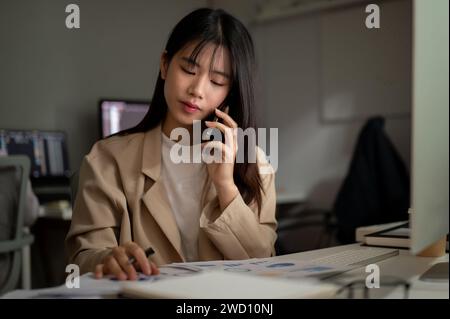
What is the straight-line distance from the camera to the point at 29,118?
2453 millimetres

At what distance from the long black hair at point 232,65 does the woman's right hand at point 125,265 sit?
1.43 ft

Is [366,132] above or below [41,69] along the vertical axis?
below

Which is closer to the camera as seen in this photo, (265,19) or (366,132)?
(366,132)

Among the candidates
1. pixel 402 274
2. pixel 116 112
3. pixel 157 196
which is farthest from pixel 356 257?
pixel 116 112

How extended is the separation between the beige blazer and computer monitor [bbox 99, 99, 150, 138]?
144 centimetres

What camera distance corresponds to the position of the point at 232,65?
110 cm

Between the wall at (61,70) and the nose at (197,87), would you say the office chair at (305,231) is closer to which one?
the wall at (61,70)

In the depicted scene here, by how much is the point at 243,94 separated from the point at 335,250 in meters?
0.38

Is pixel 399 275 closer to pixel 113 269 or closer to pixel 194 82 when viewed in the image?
pixel 113 269

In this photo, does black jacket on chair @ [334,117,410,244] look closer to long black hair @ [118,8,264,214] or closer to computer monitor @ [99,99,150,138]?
computer monitor @ [99,99,150,138]

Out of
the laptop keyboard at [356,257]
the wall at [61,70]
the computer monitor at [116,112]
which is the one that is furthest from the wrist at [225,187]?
the computer monitor at [116,112]

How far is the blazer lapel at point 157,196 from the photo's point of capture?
998 millimetres

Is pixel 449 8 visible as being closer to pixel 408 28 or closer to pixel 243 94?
pixel 243 94
